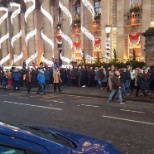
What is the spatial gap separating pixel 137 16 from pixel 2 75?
1321 centimetres

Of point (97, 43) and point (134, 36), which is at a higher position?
point (134, 36)

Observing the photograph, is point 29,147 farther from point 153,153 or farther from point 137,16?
point 137,16

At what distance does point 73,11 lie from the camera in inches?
1364

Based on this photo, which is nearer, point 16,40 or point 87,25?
point 87,25

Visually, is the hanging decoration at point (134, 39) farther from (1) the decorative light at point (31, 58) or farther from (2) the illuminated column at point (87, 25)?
(1) the decorative light at point (31, 58)

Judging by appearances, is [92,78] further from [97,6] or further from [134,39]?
[97,6]

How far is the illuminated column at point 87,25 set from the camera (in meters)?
28.4

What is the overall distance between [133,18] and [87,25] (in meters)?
4.84

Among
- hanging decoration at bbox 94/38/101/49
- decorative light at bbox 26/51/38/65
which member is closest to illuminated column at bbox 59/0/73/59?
hanging decoration at bbox 94/38/101/49

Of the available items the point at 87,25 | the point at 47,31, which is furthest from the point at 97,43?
the point at 47,31

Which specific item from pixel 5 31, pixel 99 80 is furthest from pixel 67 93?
pixel 5 31

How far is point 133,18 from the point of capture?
26.3 metres

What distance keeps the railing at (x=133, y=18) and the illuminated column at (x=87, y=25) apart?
3.87m

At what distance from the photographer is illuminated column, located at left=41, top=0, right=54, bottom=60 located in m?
33.2
